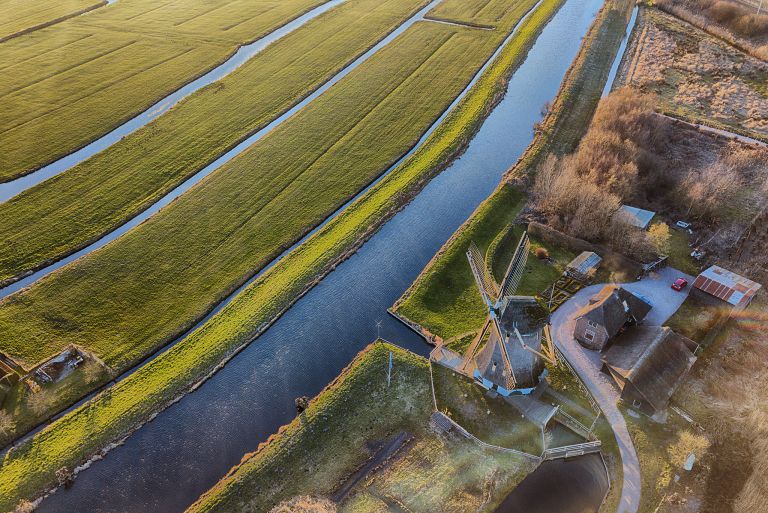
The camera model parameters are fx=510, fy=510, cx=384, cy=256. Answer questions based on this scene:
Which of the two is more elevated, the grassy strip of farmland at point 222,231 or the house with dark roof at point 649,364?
the grassy strip of farmland at point 222,231

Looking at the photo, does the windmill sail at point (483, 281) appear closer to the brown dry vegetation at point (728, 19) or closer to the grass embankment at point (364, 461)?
the grass embankment at point (364, 461)

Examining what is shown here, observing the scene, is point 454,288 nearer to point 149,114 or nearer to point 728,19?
point 149,114

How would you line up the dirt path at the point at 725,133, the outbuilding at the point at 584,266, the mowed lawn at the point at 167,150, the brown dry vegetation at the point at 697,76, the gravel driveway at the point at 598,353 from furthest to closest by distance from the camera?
the brown dry vegetation at the point at 697,76 < the dirt path at the point at 725,133 < the mowed lawn at the point at 167,150 < the outbuilding at the point at 584,266 < the gravel driveway at the point at 598,353

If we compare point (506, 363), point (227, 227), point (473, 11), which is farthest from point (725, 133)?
point (227, 227)

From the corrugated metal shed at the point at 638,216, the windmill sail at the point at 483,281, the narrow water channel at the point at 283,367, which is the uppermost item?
the windmill sail at the point at 483,281

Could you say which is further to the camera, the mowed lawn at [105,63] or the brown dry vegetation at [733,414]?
the mowed lawn at [105,63]

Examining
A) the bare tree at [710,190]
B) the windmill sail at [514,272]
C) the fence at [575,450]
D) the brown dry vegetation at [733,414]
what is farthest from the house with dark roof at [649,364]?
the bare tree at [710,190]

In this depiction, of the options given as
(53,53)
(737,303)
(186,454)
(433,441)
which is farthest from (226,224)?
(53,53)
